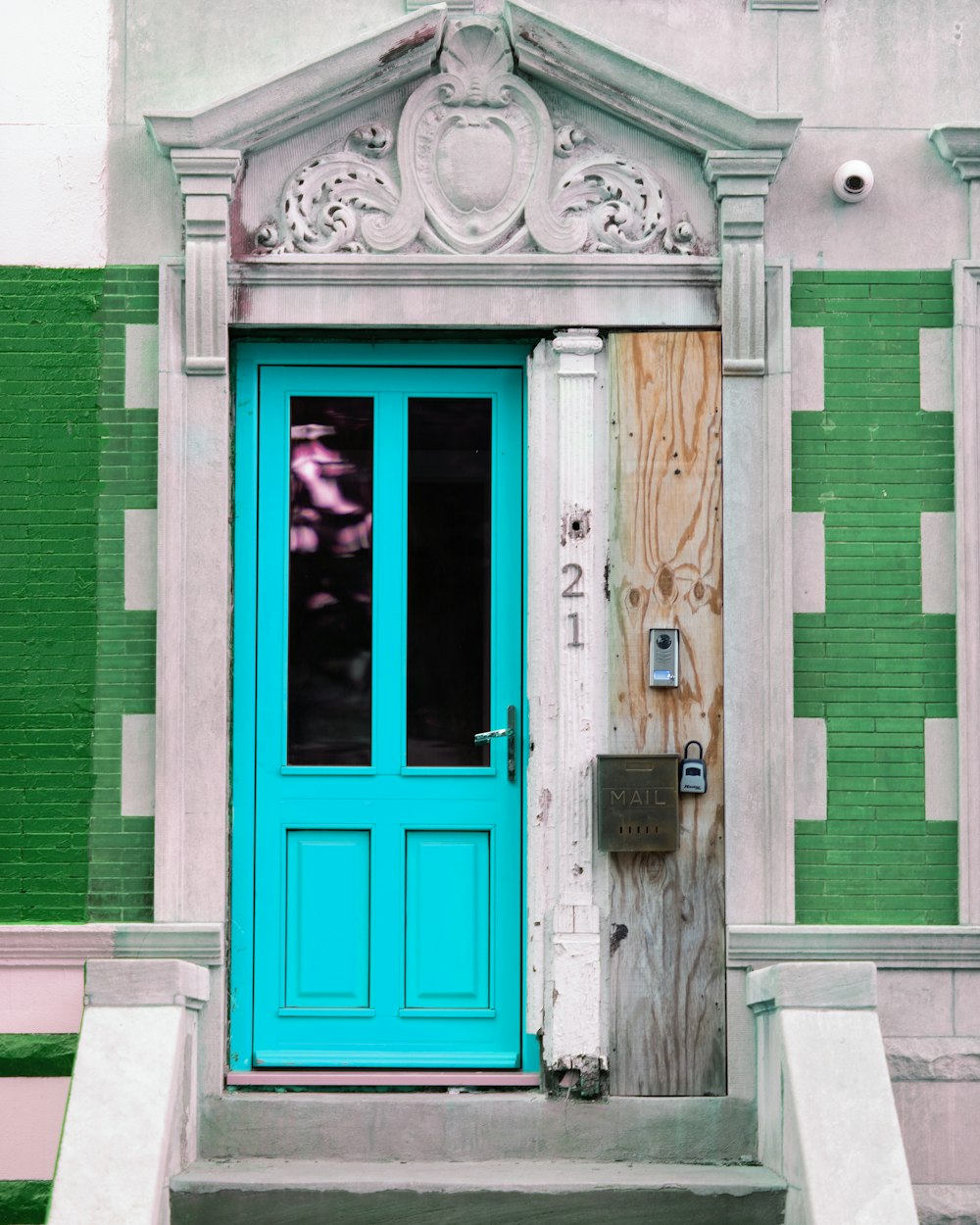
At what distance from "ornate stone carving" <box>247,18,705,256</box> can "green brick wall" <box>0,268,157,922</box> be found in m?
0.74

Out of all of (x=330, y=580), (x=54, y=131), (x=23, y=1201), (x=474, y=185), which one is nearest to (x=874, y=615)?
(x=330, y=580)

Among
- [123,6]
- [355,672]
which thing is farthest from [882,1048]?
[123,6]

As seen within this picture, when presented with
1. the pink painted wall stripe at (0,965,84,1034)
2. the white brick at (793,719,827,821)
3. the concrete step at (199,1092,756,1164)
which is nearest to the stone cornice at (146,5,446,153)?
the white brick at (793,719,827,821)

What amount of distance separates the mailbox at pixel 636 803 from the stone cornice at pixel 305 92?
8.54 feet

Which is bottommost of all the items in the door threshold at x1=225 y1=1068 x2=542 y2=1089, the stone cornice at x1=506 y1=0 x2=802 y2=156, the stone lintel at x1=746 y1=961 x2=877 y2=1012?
the door threshold at x1=225 y1=1068 x2=542 y2=1089

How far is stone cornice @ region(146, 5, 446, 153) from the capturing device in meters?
6.04

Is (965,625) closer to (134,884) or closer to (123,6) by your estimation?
(134,884)

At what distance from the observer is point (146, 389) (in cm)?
614

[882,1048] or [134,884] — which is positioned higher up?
[134,884]

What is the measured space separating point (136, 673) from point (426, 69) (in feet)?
8.09

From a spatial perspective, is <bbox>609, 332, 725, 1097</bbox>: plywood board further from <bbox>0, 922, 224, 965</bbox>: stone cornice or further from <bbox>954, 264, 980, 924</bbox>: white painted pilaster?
<bbox>0, 922, 224, 965</bbox>: stone cornice

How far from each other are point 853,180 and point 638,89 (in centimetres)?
86

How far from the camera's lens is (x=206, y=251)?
6.08 m

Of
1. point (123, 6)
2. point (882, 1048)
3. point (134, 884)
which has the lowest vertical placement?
point (882, 1048)
